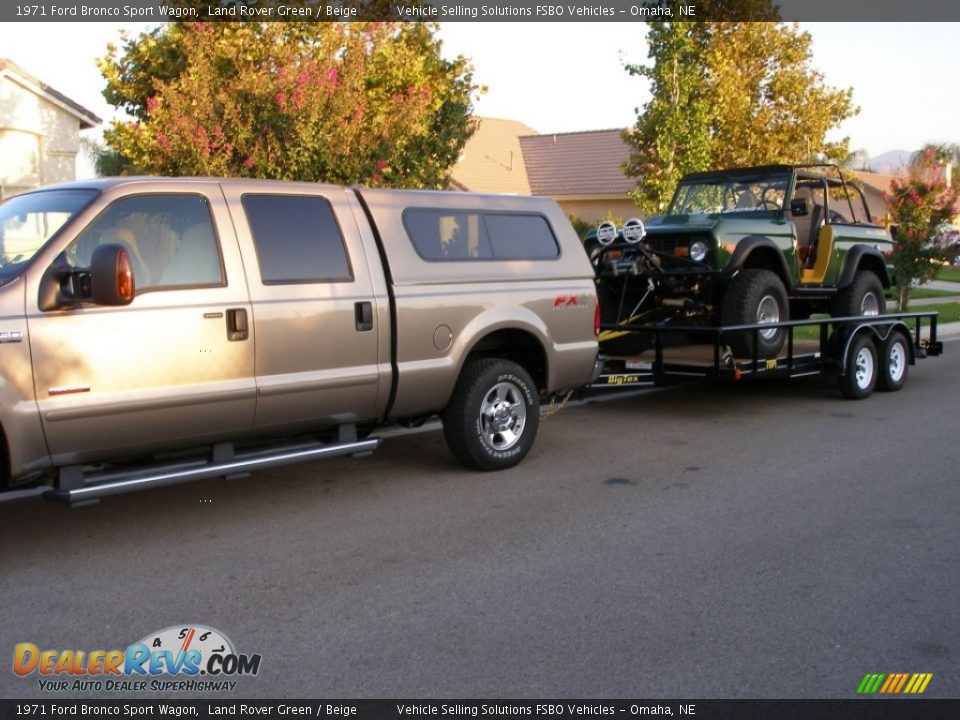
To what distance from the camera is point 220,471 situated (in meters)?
6.22

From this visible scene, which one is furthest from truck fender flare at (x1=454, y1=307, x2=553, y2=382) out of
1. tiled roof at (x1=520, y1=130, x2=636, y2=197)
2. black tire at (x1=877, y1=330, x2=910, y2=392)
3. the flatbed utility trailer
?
tiled roof at (x1=520, y1=130, x2=636, y2=197)

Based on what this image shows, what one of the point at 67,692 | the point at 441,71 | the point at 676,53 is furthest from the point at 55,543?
the point at 676,53

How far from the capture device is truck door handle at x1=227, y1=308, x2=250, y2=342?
245 inches

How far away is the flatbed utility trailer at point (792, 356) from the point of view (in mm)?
9883

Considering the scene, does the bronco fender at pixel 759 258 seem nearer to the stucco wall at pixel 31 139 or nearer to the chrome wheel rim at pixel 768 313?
the chrome wheel rim at pixel 768 313

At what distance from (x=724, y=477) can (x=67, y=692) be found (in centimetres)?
508

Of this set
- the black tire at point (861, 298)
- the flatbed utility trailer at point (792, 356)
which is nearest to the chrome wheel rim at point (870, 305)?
the black tire at point (861, 298)

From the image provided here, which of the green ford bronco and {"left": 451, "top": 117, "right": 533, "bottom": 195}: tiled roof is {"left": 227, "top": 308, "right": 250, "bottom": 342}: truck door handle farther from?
{"left": 451, "top": 117, "right": 533, "bottom": 195}: tiled roof

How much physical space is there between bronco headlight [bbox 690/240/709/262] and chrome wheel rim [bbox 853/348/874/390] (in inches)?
90.3

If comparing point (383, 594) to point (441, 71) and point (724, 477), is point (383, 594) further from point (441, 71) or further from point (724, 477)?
point (441, 71)

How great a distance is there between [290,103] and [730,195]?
16.9ft

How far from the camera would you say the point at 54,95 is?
18656mm

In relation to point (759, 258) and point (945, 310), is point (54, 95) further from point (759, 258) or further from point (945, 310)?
point (945, 310)

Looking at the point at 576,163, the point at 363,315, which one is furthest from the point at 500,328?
the point at 576,163
